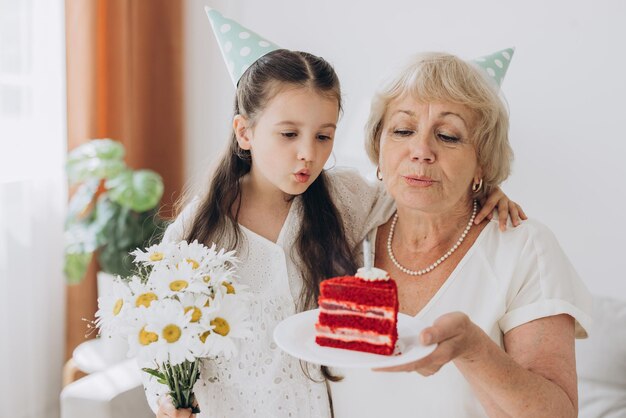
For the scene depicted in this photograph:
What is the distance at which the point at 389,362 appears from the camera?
1206 millimetres

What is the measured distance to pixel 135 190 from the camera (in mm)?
3342

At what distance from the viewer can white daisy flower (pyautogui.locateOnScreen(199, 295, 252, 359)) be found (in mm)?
1441

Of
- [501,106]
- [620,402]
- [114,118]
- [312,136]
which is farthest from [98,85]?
[620,402]

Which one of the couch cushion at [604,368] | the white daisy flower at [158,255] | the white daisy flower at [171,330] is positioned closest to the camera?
the white daisy flower at [171,330]

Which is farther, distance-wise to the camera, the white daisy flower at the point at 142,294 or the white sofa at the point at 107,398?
the white sofa at the point at 107,398

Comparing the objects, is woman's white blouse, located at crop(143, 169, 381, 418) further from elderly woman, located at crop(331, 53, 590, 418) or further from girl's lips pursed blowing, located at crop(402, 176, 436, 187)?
girl's lips pursed blowing, located at crop(402, 176, 436, 187)

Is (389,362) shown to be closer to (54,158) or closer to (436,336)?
(436,336)

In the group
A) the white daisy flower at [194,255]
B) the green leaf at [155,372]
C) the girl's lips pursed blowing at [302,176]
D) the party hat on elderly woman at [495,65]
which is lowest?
the green leaf at [155,372]

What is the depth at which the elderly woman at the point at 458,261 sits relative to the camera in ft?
5.30

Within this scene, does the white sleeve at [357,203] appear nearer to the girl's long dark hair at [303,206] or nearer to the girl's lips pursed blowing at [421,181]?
the girl's long dark hair at [303,206]

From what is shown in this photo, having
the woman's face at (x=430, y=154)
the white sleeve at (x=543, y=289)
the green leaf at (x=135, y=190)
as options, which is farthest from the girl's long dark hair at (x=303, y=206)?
the green leaf at (x=135, y=190)

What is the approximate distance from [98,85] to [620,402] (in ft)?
9.72

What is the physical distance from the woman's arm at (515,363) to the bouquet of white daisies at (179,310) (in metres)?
0.41

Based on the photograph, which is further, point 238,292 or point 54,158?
point 54,158
